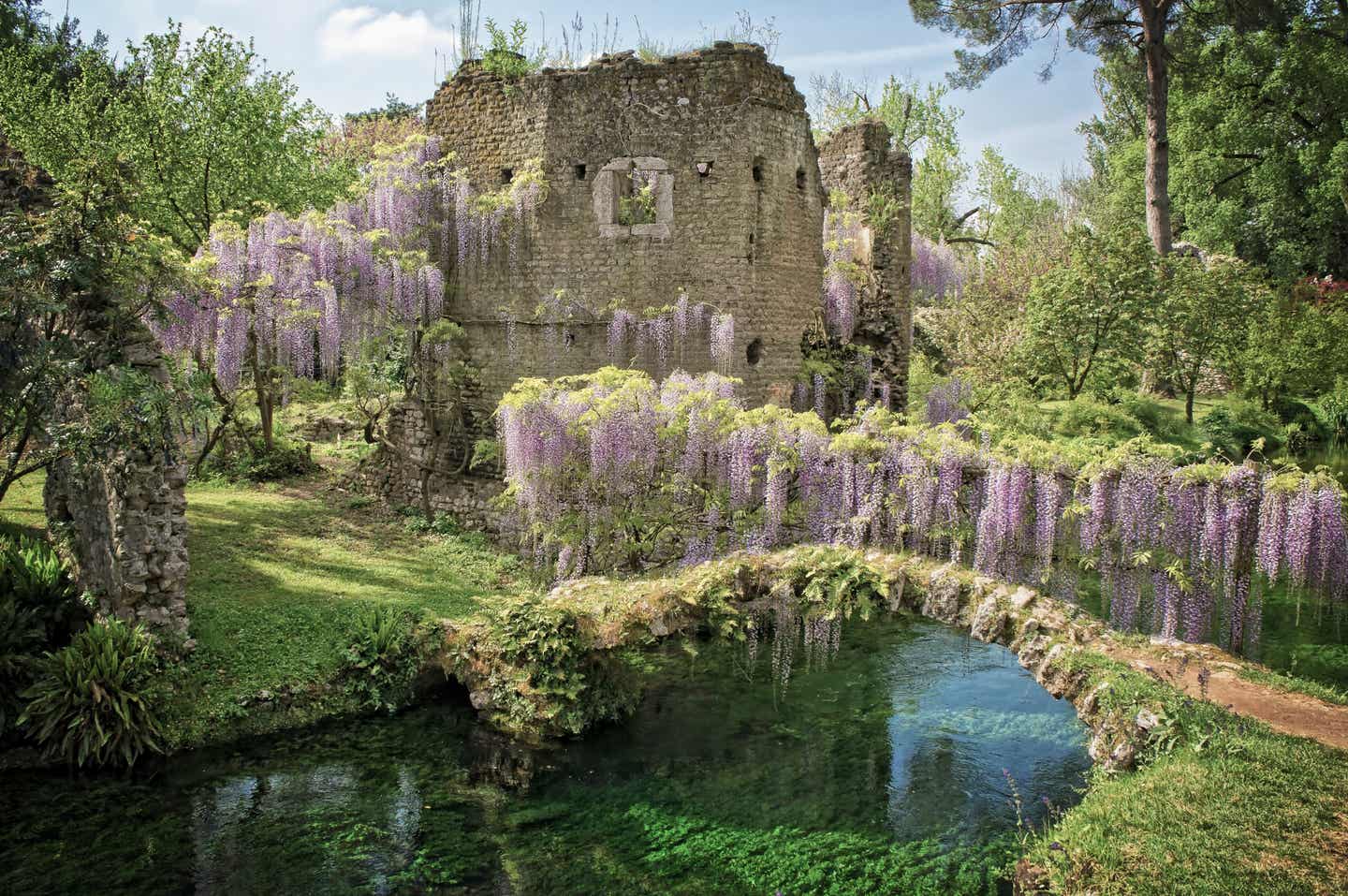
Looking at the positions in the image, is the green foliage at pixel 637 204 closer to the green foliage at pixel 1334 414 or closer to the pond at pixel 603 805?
the pond at pixel 603 805

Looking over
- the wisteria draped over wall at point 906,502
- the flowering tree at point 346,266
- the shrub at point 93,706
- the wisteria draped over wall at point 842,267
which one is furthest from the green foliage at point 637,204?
the shrub at point 93,706

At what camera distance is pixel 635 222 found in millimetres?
13242

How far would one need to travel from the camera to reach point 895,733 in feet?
28.7

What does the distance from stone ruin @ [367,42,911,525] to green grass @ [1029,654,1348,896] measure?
772 cm

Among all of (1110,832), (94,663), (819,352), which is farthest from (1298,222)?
(94,663)

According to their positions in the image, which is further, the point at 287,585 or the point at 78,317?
the point at 287,585

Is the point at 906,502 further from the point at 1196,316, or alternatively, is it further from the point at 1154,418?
the point at 1196,316

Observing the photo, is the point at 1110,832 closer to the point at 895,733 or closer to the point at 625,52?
the point at 895,733

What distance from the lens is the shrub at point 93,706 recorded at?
7.53m

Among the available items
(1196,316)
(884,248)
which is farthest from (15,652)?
(1196,316)

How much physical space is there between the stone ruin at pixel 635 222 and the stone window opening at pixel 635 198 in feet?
0.07

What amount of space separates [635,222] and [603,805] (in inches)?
325

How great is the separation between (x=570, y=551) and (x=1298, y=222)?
20.9 metres

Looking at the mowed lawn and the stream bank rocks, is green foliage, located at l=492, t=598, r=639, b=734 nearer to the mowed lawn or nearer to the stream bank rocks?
the stream bank rocks
